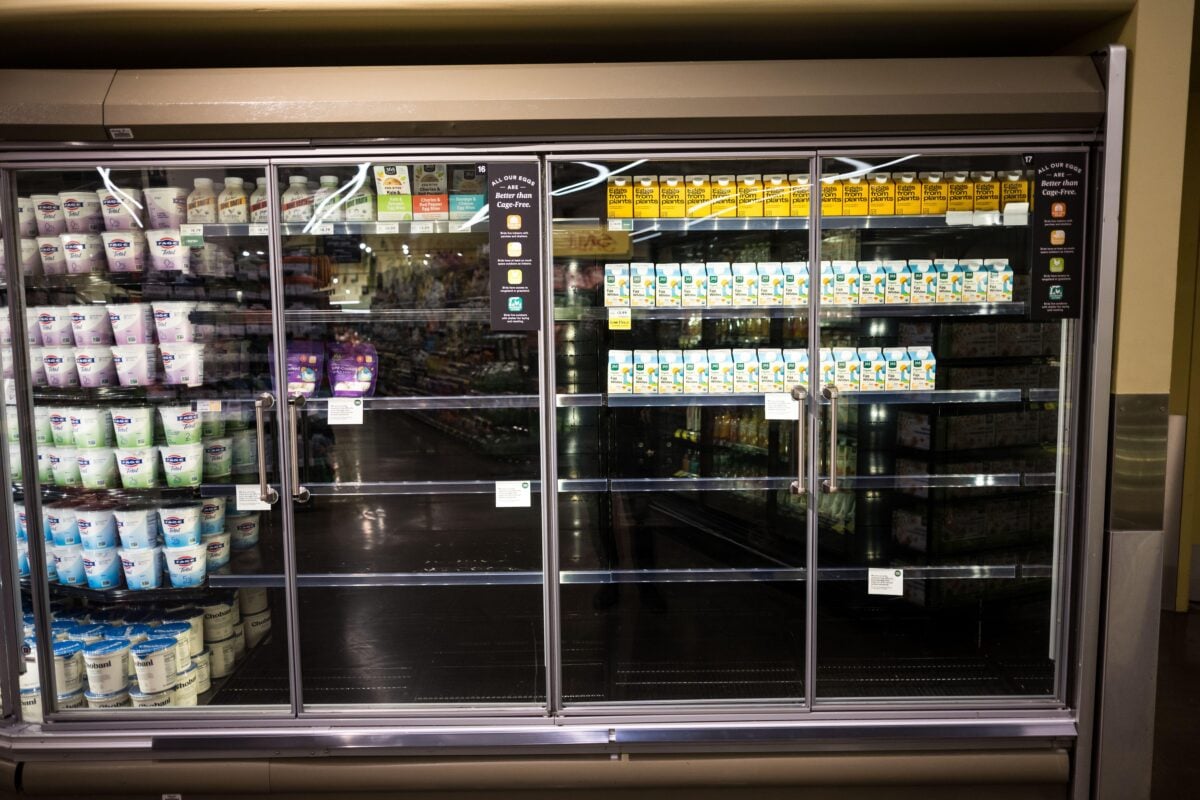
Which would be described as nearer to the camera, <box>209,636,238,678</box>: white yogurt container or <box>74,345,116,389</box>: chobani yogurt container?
<box>74,345,116,389</box>: chobani yogurt container

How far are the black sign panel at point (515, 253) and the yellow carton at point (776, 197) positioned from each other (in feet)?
2.64

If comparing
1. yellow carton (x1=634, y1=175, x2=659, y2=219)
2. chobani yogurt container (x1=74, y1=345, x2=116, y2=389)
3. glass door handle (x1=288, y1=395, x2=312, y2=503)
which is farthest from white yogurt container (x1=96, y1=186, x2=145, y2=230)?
yellow carton (x1=634, y1=175, x2=659, y2=219)

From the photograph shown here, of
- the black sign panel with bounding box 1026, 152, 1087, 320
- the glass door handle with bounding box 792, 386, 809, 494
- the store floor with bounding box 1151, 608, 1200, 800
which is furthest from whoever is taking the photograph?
the store floor with bounding box 1151, 608, 1200, 800

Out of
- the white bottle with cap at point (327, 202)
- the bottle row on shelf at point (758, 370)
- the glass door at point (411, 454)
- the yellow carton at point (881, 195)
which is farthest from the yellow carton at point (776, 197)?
the white bottle with cap at point (327, 202)

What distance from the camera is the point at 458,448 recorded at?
3684 millimetres

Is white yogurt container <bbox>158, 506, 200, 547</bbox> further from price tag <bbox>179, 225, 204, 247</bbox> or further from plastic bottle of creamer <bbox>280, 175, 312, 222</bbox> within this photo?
plastic bottle of creamer <bbox>280, 175, 312, 222</bbox>

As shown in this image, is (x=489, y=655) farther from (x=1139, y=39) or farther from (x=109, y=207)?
(x=1139, y=39)

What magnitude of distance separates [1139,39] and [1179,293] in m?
2.53

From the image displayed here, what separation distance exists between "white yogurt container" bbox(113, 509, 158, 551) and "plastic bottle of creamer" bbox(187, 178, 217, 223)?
3.45 feet

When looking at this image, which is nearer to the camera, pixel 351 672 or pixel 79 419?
pixel 79 419

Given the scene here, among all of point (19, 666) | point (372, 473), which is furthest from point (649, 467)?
point (19, 666)

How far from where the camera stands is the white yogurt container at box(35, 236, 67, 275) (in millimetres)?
2445

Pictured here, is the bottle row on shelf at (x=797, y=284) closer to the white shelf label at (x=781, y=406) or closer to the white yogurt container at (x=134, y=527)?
the white shelf label at (x=781, y=406)

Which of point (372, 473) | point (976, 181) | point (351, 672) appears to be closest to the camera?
point (976, 181)
